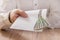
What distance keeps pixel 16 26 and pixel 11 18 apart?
13cm

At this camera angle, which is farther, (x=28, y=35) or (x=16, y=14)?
(x=16, y=14)

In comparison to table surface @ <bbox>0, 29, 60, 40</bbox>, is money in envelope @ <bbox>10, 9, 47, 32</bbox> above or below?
above

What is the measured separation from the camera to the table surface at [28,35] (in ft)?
2.75

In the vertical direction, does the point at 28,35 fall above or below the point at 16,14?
below

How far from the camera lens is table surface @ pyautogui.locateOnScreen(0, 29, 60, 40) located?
837 millimetres

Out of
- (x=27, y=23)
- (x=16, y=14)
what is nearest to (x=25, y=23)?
(x=27, y=23)

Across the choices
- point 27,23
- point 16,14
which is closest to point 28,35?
point 27,23

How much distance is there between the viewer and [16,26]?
891 mm

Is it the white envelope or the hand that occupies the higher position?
the hand

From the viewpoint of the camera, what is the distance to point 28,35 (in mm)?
875

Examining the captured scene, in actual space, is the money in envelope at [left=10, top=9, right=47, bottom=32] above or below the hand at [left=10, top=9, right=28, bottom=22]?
below

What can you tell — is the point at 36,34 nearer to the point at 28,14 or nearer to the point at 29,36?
the point at 29,36

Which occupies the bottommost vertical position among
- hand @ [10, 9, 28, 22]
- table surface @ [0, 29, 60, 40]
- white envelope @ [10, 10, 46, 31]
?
table surface @ [0, 29, 60, 40]

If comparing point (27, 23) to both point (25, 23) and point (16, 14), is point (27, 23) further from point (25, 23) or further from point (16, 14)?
point (16, 14)
